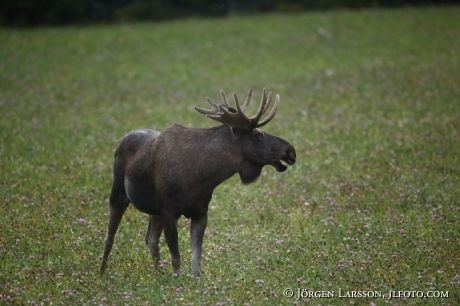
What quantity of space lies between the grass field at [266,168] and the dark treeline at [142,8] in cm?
337

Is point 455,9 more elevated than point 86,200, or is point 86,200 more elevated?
point 455,9

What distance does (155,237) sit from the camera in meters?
9.66

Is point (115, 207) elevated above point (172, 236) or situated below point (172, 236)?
above

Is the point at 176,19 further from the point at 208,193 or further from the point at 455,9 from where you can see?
the point at 208,193

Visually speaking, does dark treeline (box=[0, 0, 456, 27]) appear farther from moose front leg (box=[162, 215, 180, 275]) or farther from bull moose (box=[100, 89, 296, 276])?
moose front leg (box=[162, 215, 180, 275])

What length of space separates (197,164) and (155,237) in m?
1.48

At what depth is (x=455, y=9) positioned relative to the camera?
3434 centimetres

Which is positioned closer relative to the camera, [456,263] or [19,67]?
[456,263]

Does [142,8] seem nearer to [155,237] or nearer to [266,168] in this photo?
[266,168]

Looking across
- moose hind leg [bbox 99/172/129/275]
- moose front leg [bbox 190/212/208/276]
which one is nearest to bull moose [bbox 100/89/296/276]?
moose front leg [bbox 190/212/208/276]

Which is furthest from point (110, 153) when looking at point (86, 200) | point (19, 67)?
point (19, 67)

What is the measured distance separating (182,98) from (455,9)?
18192mm

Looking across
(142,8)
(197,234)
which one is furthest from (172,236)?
(142,8)

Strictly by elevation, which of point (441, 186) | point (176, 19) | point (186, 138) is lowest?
point (441, 186)
